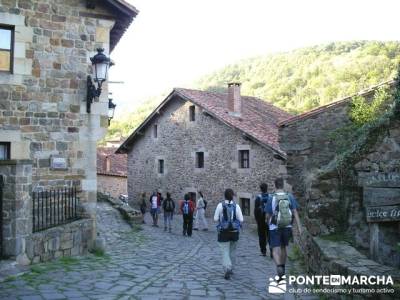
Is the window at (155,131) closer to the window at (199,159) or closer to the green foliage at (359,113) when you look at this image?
the window at (199,159)

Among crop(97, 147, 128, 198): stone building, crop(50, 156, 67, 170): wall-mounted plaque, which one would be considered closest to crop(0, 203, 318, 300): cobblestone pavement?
crop(50, 156, 67, 170): wall-mounted plaque

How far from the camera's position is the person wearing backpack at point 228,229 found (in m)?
7.45

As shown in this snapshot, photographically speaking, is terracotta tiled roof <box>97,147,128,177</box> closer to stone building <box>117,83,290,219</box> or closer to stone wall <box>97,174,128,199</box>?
stone wall <box>97,174,128,199</box>

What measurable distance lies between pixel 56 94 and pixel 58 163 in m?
1.52

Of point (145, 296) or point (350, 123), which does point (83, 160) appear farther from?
point (350, 123)

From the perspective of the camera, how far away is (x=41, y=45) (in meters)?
9.91

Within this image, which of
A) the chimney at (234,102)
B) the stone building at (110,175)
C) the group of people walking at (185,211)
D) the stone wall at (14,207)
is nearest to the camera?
the stone wall at (14,207)

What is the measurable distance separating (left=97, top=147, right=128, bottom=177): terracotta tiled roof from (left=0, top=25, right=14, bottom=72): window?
26474mm

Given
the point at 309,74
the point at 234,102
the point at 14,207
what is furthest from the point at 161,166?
the point at 309,74

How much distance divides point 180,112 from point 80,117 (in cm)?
1540

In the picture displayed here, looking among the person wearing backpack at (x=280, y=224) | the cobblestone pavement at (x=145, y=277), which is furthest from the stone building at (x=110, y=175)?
the person wearing backpack at (x=280, y=224)

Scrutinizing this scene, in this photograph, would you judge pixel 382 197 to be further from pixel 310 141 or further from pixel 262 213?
pixel 310 141

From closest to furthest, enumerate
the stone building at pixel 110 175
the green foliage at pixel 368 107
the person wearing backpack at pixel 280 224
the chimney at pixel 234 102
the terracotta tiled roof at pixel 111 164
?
the person wearing backpack at pixel 280 224 < the green foliage at pixel 368 107 < the chimney at pixel 234 102 < the stone building at pixel 110 175 < the terracotta tiled roof at pixel 111 164

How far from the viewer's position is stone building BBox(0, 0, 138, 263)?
380 inches
